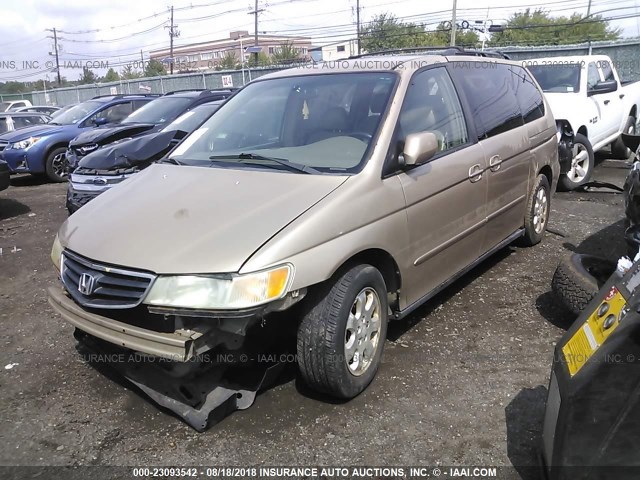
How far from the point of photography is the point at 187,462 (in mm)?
2625

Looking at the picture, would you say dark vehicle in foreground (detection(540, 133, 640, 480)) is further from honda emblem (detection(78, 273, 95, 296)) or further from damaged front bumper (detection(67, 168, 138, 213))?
damaged front bumper (detection(67, 168, 138, 213))

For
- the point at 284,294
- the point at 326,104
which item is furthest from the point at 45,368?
the point at 326,104

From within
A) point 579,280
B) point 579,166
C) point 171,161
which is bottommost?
point 579,280

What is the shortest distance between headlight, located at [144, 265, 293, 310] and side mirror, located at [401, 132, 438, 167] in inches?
46.1

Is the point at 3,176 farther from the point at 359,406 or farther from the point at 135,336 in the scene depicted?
the point at 359,406

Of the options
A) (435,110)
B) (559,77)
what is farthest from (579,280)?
(559,77)

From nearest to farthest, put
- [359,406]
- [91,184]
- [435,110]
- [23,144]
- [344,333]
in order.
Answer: [344,333] → [359,406] → [435,110] → [91,184] → [23,144]

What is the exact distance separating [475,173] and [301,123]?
134 cm

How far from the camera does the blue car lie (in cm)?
1035

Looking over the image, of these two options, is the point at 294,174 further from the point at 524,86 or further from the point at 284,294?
the point at 524,86

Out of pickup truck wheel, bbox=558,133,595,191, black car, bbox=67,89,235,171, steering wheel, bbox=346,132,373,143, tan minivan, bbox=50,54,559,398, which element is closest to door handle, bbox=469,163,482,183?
tan minivan, bbox=50,54,559,398

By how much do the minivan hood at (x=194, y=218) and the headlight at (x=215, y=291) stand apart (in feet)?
0.16

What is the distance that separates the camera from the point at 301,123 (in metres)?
3.66

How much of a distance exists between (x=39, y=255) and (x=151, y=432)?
4.02 m
